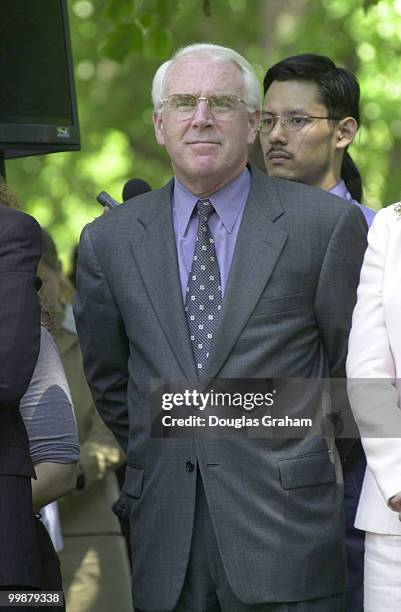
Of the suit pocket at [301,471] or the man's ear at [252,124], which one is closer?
the suit pocket at [301,471]

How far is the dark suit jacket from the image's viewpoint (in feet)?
12.7

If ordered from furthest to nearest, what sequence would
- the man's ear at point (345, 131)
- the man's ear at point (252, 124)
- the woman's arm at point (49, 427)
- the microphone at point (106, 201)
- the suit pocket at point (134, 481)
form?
the man's ear at point (345, 131)
the microphone at point (106, 201)
the man's ear at point (252, 124)
the suit pocket at point (134, 481)
the woman's arm at point (49, 427)

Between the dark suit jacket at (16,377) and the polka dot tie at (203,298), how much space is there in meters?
0.79

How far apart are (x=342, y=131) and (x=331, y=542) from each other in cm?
194

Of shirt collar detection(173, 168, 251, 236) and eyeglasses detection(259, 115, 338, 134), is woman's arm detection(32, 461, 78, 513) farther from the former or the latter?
eyeglasses detection(259, 115, 338, 134)

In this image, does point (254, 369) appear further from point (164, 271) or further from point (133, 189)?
point (133, 189)

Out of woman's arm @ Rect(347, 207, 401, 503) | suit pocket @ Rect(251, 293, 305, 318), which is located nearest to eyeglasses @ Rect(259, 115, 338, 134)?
suit pocket @ Rect(251, 293, 305, 318)

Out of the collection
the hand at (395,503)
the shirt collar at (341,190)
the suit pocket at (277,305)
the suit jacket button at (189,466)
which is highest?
the shirt collar at (341,190)

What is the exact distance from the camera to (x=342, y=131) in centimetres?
596

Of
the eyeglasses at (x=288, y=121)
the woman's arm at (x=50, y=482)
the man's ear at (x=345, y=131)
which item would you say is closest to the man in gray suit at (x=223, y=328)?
the woman's arm at (x=50, y=482)

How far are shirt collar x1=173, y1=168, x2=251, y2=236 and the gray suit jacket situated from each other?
42 mm

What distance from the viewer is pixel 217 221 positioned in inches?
191

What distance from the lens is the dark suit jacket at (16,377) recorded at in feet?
12.7

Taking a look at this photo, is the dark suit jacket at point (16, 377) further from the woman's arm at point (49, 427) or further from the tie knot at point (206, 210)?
the tie knot at point (206, 210)
